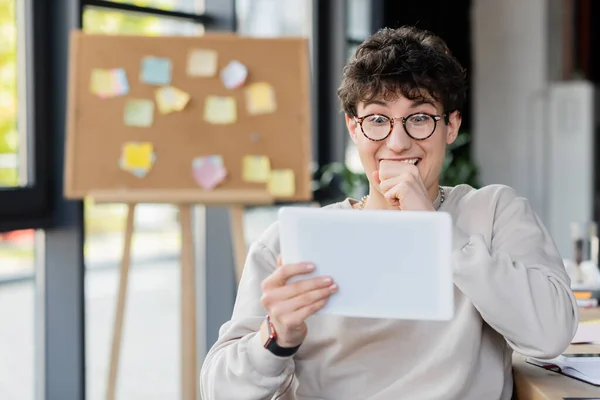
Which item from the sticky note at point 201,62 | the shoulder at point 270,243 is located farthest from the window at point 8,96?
the shoulder at point 270,243

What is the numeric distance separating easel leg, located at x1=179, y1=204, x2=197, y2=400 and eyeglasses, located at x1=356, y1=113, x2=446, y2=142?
1267mm

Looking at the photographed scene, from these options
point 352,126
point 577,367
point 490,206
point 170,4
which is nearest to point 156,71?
point 170,4

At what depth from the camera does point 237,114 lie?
2607 mm

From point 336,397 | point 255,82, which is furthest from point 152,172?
point 336,397

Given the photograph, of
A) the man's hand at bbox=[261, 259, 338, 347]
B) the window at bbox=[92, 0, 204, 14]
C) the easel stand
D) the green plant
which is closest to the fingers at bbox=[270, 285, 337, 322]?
the man's hand at bbox=[261, 259, 338, 347]

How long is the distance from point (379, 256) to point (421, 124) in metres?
0.39

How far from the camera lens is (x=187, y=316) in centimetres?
258

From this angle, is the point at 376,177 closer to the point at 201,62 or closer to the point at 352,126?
the point at 352,126

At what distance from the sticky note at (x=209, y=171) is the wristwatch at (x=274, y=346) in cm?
133

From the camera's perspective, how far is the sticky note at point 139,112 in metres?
2.52

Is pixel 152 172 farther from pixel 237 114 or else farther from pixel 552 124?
pixel 552 124

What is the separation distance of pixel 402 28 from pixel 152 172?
126 centimetres

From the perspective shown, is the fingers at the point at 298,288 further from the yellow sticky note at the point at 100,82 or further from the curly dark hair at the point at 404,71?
the yellow sticky note at the point at 100,82

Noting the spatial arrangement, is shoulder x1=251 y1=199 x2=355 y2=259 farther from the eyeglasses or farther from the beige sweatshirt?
the eyeglasses
